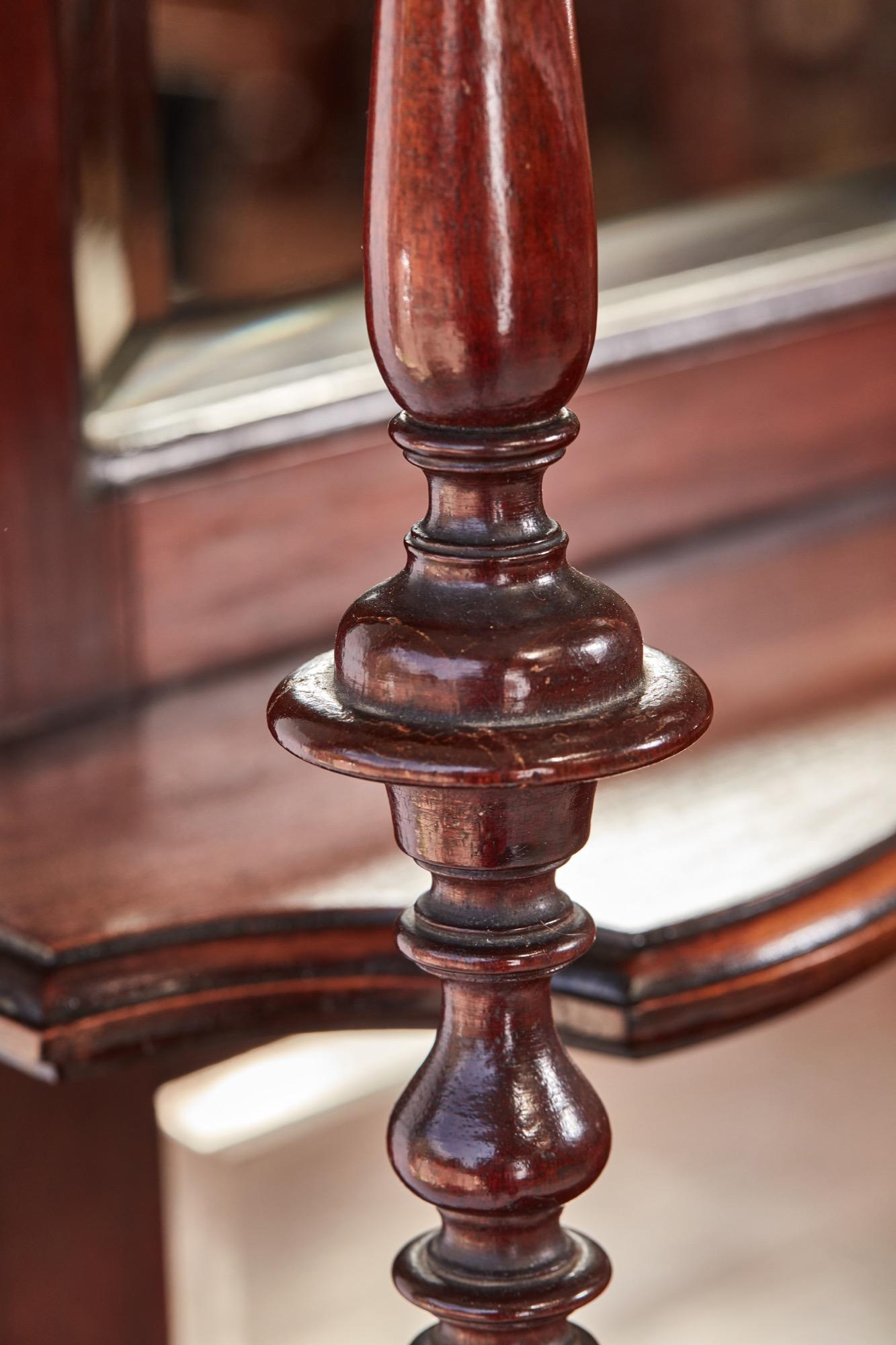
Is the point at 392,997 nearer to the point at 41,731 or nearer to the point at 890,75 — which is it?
the point at 41,731

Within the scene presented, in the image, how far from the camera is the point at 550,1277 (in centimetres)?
48

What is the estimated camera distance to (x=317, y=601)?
967 millimetres

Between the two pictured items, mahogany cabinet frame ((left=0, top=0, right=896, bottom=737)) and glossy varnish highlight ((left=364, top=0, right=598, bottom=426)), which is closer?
glossy varnish highlight ((left=364, top=0, right=598, bottom=426))

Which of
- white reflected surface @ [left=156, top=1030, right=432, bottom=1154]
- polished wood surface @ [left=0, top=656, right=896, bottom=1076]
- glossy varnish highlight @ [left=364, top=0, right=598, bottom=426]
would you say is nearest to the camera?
glossy varnish highlight @ [left=364, top=0, right=598, bottom=426]

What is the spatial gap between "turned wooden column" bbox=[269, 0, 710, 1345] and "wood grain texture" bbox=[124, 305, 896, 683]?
473 mm

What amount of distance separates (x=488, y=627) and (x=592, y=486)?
676 millimetres

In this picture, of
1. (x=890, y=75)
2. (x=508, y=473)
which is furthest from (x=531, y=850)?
(x=890, y=75)

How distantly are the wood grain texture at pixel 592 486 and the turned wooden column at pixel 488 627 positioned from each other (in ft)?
1.55

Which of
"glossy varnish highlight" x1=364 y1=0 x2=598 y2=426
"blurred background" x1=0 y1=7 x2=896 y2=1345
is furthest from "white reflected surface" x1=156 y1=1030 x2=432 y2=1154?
"glossy varnish highlight" x1=364 y1=0 x2=598 y2=426

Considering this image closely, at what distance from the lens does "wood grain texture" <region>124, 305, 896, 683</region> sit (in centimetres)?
91

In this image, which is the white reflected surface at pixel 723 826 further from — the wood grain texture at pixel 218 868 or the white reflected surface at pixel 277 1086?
the white reflected surface at pixel 277 1086

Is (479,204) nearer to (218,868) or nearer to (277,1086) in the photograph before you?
(218,868)

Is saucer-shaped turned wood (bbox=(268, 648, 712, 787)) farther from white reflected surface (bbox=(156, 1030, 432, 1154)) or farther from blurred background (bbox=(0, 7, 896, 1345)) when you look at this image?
white reflected surface (bbox=(156, 1030, 432, 1154))

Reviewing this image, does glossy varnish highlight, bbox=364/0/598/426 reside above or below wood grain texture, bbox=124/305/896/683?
above
